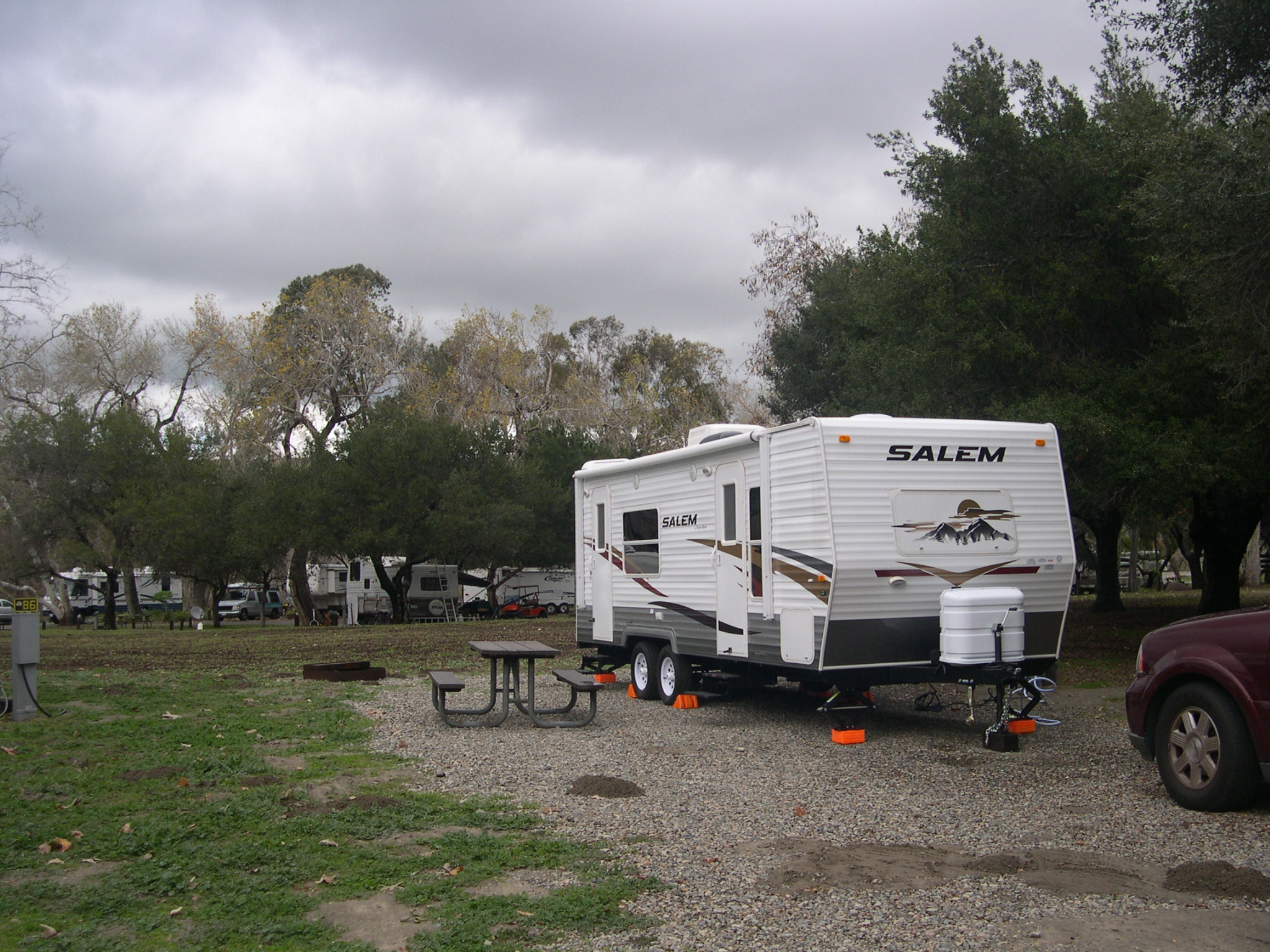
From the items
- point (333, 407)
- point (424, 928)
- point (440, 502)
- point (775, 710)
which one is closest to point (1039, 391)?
point (775, 710)

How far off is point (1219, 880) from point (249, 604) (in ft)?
153

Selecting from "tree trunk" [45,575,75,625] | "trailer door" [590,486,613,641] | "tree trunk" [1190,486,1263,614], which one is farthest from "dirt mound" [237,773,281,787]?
"tree trunk" [45,575,75,625]

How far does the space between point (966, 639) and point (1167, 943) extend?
14.4ft

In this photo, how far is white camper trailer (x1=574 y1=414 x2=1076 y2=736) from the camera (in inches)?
355

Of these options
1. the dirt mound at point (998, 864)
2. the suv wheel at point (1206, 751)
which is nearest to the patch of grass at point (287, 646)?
the suv wheel at point (1206, 751)

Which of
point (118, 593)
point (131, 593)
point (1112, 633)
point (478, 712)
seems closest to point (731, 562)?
point (478, 712)

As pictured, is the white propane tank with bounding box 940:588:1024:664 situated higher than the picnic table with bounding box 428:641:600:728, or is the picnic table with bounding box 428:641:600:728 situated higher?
the white propane tank with bounding box 940:588:1024:664

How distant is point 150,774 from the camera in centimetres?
778

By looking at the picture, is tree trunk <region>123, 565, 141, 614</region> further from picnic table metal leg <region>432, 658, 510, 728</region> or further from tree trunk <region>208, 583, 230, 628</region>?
picnic table metal leg <region>432, 658, 510, 728</region>

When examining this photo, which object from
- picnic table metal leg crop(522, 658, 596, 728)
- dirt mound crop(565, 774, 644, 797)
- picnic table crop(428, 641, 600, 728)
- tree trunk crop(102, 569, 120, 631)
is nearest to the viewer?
dirt mound crop(565, 774, 644, 797)

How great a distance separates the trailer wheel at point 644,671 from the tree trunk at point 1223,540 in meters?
13.4

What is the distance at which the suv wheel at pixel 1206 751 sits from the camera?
20.9 ft

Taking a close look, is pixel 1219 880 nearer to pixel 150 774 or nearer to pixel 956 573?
pixel 956 573

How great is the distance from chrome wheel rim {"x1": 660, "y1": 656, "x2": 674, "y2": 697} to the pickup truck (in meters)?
36.5
